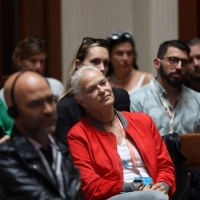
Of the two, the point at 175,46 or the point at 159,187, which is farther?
the point at 175,46

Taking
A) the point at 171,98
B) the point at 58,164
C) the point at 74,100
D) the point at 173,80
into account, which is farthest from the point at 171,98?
the point at 58,164

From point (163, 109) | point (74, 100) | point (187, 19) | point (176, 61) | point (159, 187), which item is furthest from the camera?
point (187, 19)

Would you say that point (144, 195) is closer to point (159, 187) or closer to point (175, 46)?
point (159, 187)

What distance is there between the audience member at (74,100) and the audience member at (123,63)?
60 centimetres

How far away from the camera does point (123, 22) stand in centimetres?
457

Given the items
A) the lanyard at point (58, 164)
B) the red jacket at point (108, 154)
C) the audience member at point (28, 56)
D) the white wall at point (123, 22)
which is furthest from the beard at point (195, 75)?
the lanyard at point (58, 164)

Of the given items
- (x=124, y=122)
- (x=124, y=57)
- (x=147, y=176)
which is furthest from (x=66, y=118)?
(x=124, y=57)

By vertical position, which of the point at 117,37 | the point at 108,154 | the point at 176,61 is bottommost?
the point at 108,154

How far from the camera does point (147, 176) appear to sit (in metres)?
2.71

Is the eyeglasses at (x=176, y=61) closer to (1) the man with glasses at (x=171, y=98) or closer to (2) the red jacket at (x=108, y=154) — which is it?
(1) the man with glasses at (x=171, y=98)

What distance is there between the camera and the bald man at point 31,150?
182 centimetres

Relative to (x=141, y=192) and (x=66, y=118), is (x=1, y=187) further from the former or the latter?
(x=66, y=118)

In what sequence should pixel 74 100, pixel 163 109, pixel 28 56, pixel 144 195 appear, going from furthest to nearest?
1. pixel 28 56
2. pixel 163 109
3. pixel 74 100
4. pixel 144 195

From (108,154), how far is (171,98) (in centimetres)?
95
